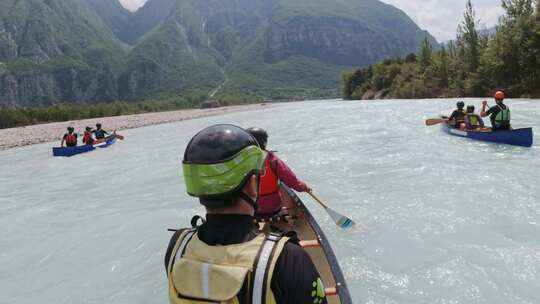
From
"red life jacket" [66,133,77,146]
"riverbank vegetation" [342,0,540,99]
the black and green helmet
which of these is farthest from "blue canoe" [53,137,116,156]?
"riverbank vegetation" [342,0,540,99]

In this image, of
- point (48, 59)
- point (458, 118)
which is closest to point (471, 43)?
point (458, 118)

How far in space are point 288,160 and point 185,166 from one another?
1426 cm

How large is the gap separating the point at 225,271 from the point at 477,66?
193ft

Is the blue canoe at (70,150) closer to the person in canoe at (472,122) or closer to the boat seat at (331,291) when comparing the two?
the person in canoe at (472,122)

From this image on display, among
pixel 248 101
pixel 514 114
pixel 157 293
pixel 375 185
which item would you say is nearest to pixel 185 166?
pixel 157 293

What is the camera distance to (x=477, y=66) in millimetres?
52500

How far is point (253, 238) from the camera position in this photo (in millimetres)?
1990

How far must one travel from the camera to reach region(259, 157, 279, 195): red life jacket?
627cm

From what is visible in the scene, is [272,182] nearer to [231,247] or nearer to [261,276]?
[231,247]

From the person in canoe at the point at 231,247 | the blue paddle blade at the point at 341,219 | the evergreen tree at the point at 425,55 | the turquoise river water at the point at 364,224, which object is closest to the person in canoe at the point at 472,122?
the turquoise river water at the point at 364,224

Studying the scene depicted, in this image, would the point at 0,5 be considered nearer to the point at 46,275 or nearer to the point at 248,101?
the point at 248,101

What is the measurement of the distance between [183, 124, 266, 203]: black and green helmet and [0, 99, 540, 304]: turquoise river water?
4.16 m

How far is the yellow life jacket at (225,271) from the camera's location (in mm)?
1817

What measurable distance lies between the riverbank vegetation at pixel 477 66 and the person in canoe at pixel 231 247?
44794mm
